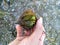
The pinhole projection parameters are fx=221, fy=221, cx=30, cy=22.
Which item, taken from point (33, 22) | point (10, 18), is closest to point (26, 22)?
point (33, 22)

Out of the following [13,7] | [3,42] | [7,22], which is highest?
[13,7]

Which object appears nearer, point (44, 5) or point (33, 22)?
point (33, 22)

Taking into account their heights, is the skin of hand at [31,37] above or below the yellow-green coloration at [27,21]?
below

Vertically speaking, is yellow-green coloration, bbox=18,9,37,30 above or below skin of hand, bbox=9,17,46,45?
above

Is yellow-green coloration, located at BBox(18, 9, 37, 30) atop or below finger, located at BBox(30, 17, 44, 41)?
atop

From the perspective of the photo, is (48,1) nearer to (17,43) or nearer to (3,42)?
(3,42)

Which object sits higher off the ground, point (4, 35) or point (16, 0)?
point (16, 0)

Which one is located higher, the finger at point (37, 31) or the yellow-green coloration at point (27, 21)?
the yellow-green coloration at point (27, 21)

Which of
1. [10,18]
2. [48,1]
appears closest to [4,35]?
[10,18]

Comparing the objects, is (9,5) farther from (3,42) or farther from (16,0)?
(3,42)
